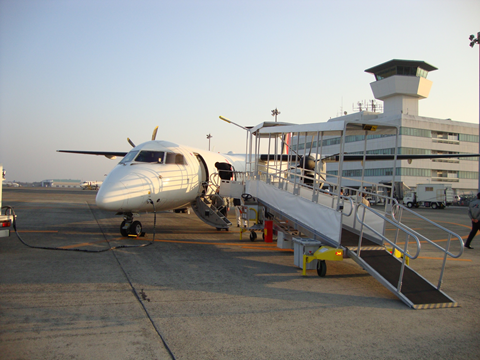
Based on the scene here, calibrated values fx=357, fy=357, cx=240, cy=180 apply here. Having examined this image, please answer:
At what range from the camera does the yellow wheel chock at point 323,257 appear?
7184 mm

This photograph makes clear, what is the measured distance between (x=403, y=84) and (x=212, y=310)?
6230 cm

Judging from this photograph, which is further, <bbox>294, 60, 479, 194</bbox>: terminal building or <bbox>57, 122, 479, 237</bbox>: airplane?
<bbox>294, 60, 479, 194</bbox>: terminal building

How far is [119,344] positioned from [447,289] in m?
6.10

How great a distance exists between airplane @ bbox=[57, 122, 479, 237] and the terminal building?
142 ft

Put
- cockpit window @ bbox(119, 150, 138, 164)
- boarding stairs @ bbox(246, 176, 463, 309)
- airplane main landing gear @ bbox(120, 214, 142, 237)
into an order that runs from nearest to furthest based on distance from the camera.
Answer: boarding stairs @ bbox(246, 176, 463, 309), airplane main landing gear @ bbox(120, 214, 142, 237), cockpit window @ bbox(119, 150, 138, 164)

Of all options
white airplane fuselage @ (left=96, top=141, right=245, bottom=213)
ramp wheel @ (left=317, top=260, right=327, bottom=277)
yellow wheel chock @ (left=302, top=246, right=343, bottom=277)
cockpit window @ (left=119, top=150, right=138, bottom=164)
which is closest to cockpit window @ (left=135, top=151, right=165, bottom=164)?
white airplane fuselage @ (left=96, top=141, right=245, bottom=213)

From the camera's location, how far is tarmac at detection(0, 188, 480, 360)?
4051 mm

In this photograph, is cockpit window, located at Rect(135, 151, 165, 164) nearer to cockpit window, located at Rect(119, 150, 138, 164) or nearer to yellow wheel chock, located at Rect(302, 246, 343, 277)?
cockpit window, located at Rect(119, 150, 138, 164)

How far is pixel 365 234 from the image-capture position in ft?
27.2

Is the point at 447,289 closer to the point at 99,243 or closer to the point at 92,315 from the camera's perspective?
the point at 92,315

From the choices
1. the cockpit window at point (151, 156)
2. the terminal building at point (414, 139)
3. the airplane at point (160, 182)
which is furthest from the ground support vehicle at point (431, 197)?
the cockpit window at point (151, 156)

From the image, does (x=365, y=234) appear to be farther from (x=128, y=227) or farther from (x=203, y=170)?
(x=203, y=170)

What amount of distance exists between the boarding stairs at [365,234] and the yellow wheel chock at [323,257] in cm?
18

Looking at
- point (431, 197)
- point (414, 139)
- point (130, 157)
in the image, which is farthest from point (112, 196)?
point (414, 139)
